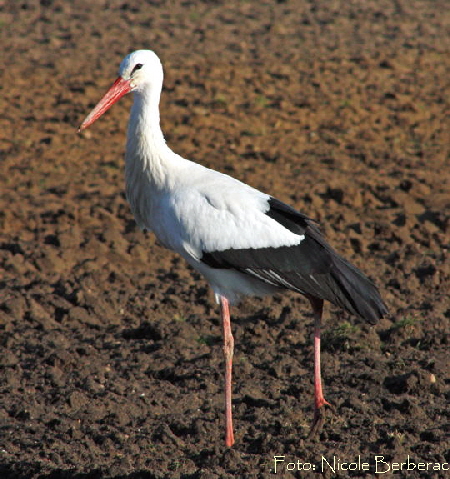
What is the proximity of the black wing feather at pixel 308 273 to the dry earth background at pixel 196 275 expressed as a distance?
2.45 feet

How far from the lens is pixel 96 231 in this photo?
10047 millimetres

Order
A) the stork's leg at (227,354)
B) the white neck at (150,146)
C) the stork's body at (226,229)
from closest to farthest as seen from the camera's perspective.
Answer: the stork's leg at (227,354) → the stork's body at (226,229) → the white neck at (150,146)

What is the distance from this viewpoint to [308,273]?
667 centimetres

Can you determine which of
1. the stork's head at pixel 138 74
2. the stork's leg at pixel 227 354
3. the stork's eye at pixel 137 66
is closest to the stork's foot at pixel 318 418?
the stork's leg at pixel 227 354

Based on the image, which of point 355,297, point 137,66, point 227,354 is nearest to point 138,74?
point 137,66

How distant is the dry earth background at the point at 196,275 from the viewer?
20.7 ft

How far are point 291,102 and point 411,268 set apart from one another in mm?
5966

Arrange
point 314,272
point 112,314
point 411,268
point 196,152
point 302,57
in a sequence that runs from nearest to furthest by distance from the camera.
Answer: point 314,272
point 112,314
point 411,268
point 196,152
point 302,57

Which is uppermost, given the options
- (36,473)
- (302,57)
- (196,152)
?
(302,57)

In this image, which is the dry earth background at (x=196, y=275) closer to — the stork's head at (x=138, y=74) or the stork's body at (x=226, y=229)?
the stork's body at (x=226, y=229)

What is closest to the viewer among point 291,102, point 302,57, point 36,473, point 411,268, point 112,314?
point 36,473

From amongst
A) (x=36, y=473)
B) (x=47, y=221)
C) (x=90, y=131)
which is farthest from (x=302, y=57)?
(x=36, y=473)

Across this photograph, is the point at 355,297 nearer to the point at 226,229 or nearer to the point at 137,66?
the point at 226,229

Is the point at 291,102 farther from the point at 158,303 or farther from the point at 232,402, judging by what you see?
the point at 232,402
